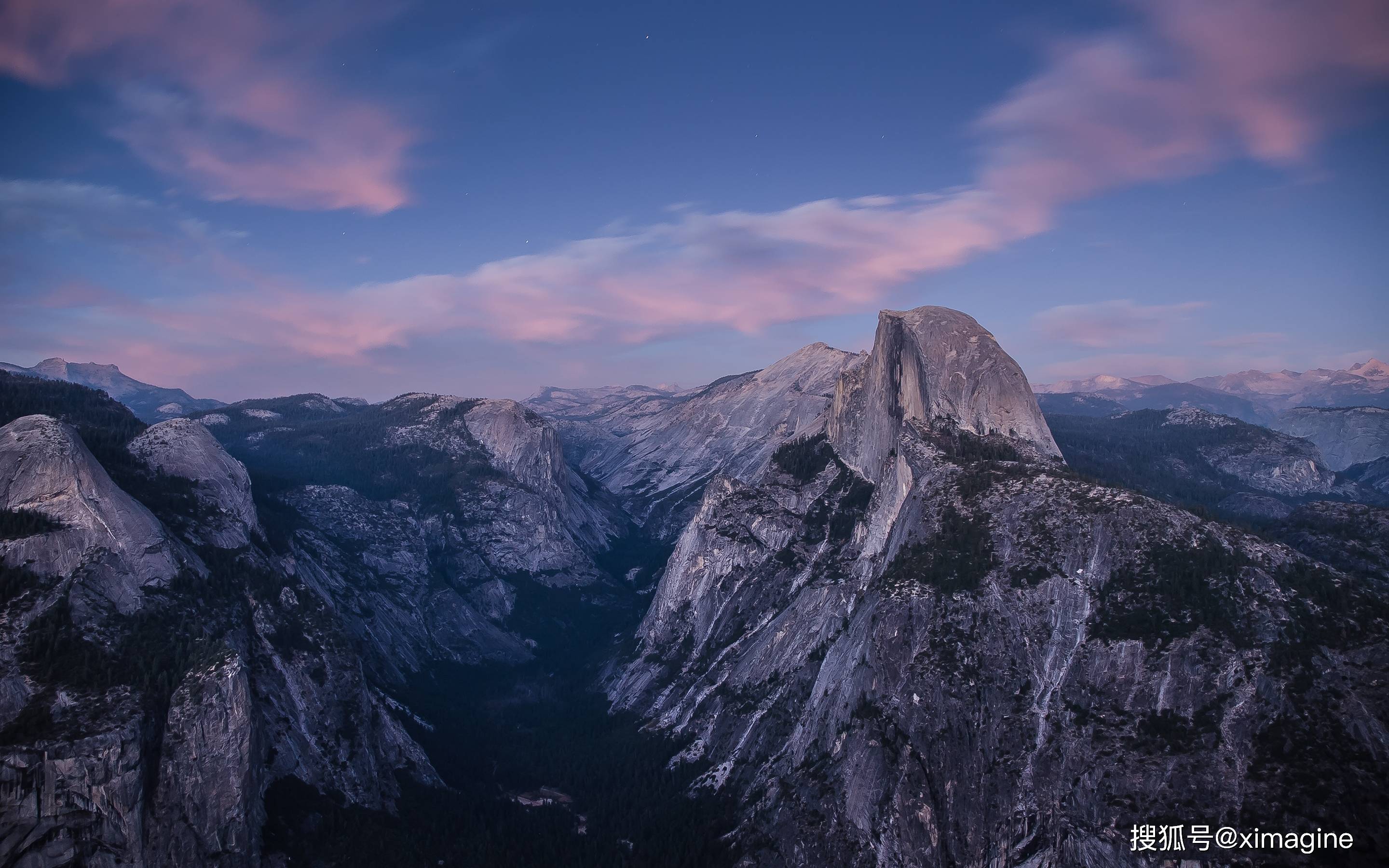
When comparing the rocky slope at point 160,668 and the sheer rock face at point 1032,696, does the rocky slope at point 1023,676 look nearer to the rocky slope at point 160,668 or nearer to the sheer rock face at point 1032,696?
the sheer rock face at point 1032,696

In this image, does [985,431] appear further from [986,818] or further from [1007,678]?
[986,818]

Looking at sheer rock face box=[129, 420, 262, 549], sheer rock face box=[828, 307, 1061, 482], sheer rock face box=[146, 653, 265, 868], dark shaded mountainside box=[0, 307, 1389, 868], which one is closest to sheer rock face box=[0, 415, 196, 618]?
dark shaded mountainside box=[0, 307, 1389, 868]

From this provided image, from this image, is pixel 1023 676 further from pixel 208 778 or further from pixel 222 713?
pixel 208 778

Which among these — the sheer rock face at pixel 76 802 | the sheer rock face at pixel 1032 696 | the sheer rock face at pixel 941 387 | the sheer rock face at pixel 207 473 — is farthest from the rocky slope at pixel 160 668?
the sheer rock face at pixel 941 387

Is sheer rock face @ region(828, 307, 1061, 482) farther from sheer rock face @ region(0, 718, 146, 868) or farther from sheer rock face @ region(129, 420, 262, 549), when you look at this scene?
sheer rock face @ region(129, 420, 262, 549)

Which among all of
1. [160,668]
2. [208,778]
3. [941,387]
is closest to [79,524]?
[160,668]

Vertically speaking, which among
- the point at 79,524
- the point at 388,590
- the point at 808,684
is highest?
the point at 79,524
